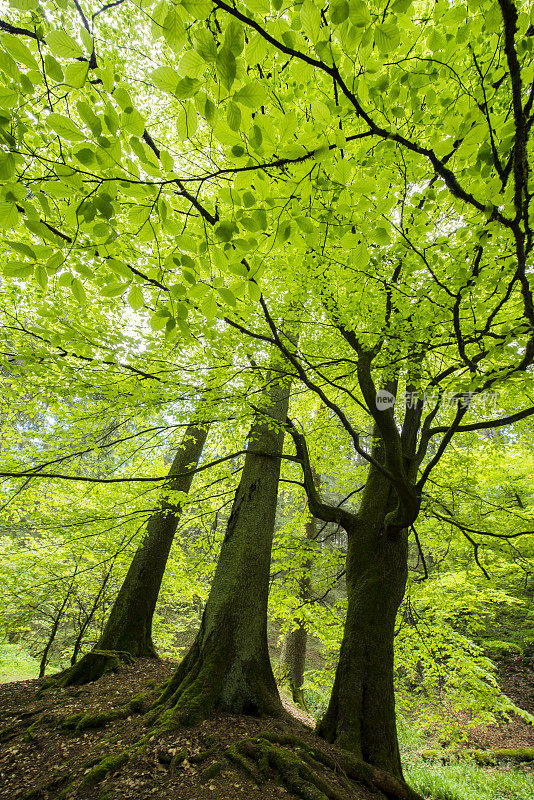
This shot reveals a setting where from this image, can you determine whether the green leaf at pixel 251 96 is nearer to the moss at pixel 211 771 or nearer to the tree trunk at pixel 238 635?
the tree trunk at pixel 238 635

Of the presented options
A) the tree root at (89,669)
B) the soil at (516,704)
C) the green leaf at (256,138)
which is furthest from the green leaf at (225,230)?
the soil at (516,704)

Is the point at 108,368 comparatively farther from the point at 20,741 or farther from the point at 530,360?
the point at 530,360

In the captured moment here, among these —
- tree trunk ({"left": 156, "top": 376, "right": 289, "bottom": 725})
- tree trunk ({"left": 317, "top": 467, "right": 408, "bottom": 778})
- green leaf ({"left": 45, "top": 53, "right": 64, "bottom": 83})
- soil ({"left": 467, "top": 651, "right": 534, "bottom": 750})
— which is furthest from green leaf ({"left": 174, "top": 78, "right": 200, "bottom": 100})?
soil ({"left": 467, "top": 651, "right": 534, "bottom": 750})

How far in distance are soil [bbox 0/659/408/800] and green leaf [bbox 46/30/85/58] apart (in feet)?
11.9

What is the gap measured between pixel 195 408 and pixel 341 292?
2379 millimetres

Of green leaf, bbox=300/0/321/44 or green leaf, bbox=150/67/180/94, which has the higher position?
green leaf, bbox=300/0/321/44

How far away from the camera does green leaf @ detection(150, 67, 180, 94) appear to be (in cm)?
105

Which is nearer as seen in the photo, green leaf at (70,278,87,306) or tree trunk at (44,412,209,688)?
green leaf at (70,278,87,306)

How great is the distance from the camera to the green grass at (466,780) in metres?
6.24

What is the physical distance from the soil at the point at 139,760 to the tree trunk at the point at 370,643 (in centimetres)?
38

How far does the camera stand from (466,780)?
23.9 ft

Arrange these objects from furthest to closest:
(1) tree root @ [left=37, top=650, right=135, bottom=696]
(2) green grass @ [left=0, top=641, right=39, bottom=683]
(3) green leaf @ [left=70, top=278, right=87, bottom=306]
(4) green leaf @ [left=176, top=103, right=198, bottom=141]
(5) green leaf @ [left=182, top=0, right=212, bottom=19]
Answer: (2) green grass @ [left=0, top=641, right=39, bottom=683] → (1) tree root @ [left=37, top=650, right=135, bottom=696] → (3) green leaf @ [left=70, top=278, right=87, bottom=306] → (4) green leaf @ [left=176, top=103, right=198, bottom=141] → (5) green leaf @ [left=182, top=0, right=212, bottom=19]

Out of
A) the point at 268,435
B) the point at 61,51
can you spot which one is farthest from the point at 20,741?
the point at 61,51

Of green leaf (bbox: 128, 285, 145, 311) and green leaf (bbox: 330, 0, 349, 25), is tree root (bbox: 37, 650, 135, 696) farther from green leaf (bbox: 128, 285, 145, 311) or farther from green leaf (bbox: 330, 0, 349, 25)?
green leaf (bbox: 330, 0, 349, 25)
